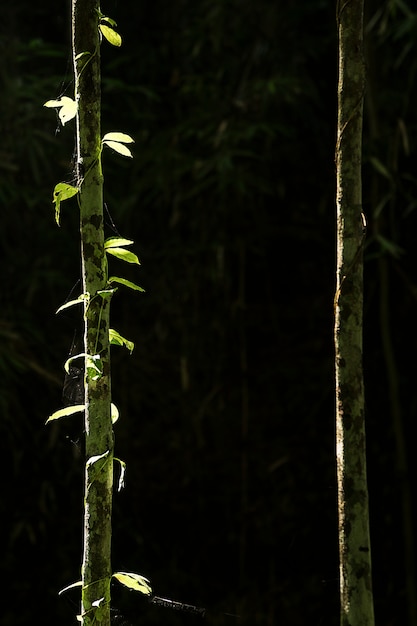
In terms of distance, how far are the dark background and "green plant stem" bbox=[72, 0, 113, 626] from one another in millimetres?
1668

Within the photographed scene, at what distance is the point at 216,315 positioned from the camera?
2.75m

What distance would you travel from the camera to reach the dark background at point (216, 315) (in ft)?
8.46

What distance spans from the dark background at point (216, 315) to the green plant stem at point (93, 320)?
167 cm

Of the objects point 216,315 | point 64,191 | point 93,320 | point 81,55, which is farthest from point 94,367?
point 216,315

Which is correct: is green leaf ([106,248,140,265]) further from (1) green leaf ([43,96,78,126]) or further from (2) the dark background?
(2) the dark background

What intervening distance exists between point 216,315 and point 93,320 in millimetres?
1893

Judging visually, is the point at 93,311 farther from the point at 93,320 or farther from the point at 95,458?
the point at 95,458

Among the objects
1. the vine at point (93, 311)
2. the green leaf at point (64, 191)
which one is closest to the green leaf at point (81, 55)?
the vine at point (93, 311)

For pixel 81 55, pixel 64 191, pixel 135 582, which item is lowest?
pixel 135 582

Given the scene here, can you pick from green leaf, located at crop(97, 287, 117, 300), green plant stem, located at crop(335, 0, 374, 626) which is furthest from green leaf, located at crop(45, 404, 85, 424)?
green plant stem, located at crop(335, 0, 374, 626)

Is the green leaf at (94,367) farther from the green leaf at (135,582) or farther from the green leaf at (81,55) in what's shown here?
the green leaf at (81,55)

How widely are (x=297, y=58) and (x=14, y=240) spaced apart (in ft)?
3.80

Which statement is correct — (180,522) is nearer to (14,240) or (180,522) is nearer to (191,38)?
(14,240)

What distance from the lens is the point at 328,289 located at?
2.70m
